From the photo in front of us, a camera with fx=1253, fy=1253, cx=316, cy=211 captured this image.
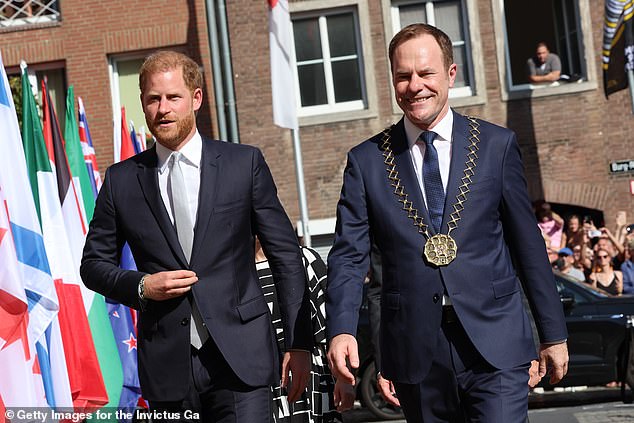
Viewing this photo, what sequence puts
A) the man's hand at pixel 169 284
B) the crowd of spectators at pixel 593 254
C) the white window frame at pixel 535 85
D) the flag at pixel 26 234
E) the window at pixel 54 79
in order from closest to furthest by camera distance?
the man's hand at pixel 169 284 < the flag at pixel 26 234 < the crowd of spectators at pixel 593 254 < the white window frame at pixel 535 85 < the window at pixel 54 79

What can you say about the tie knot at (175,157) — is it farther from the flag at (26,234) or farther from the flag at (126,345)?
the flag at (126,345)

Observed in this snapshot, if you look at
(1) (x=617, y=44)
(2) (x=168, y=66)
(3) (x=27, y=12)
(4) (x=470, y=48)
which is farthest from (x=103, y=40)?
(2) (x=168, y=66)

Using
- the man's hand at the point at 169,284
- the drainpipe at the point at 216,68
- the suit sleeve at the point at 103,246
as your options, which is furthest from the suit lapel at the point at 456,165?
the drainpipe at the point at 216,68

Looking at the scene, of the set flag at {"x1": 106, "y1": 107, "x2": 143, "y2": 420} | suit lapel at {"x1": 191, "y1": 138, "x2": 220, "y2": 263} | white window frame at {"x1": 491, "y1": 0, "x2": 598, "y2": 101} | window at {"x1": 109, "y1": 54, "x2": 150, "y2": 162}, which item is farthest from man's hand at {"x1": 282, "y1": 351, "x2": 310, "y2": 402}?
window at {"x1": 109, "y1": 54, "x2": 150, "y2": 162}

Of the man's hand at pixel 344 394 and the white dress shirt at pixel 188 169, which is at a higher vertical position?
the white dress shirt at pixel 188 169

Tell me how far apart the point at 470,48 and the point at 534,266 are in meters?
17.5

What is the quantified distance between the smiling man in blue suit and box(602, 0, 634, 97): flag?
606 inches

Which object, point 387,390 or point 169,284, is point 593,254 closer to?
point 387,390

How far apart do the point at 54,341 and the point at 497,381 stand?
5.12m

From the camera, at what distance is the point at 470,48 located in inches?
864

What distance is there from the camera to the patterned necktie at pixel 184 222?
16.1 ft

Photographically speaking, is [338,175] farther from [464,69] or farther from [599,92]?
[599,92]

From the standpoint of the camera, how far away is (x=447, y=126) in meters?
5.00

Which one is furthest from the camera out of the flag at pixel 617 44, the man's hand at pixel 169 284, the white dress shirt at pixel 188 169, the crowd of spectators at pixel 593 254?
the flag at pixel 617 44
